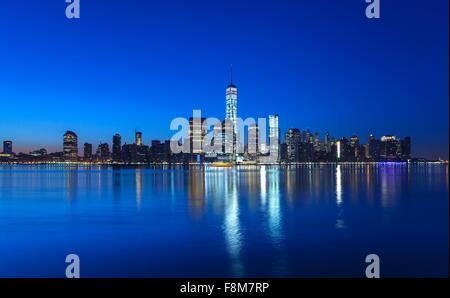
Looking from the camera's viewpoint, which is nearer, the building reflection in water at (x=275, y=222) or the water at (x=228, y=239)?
the water at (x=228, y=239)

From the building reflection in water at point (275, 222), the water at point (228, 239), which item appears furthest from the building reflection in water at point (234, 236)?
the building reflection in water at point (275, 222)

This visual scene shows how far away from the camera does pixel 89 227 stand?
27.3 meters

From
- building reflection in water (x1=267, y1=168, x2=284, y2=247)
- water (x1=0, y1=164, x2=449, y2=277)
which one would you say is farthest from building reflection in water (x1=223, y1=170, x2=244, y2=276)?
building reflection in water (x1=267, y1=168, x2=284, y2=247)

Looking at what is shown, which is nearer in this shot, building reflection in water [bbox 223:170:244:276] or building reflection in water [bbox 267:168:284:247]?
building reflection in water [bbox 223:170:244:276]

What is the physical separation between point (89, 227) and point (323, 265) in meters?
15.9

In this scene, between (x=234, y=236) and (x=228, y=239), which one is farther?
(x=234, y=236)

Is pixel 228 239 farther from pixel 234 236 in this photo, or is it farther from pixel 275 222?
pixel 275 222

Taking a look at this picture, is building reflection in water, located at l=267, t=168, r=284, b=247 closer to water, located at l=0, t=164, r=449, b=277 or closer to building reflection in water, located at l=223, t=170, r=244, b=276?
water, located at l=0, t=164, r=449, b=277

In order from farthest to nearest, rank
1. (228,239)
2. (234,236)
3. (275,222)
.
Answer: (275,222) < (234,236) < (228,239)

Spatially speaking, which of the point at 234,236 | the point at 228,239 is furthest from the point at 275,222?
the point at 228,239

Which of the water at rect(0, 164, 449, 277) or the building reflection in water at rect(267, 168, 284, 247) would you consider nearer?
the water at rect(0, 164, 449, 277)

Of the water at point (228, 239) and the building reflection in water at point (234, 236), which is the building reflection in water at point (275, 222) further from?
the building reflection in water at point (234, 236)
